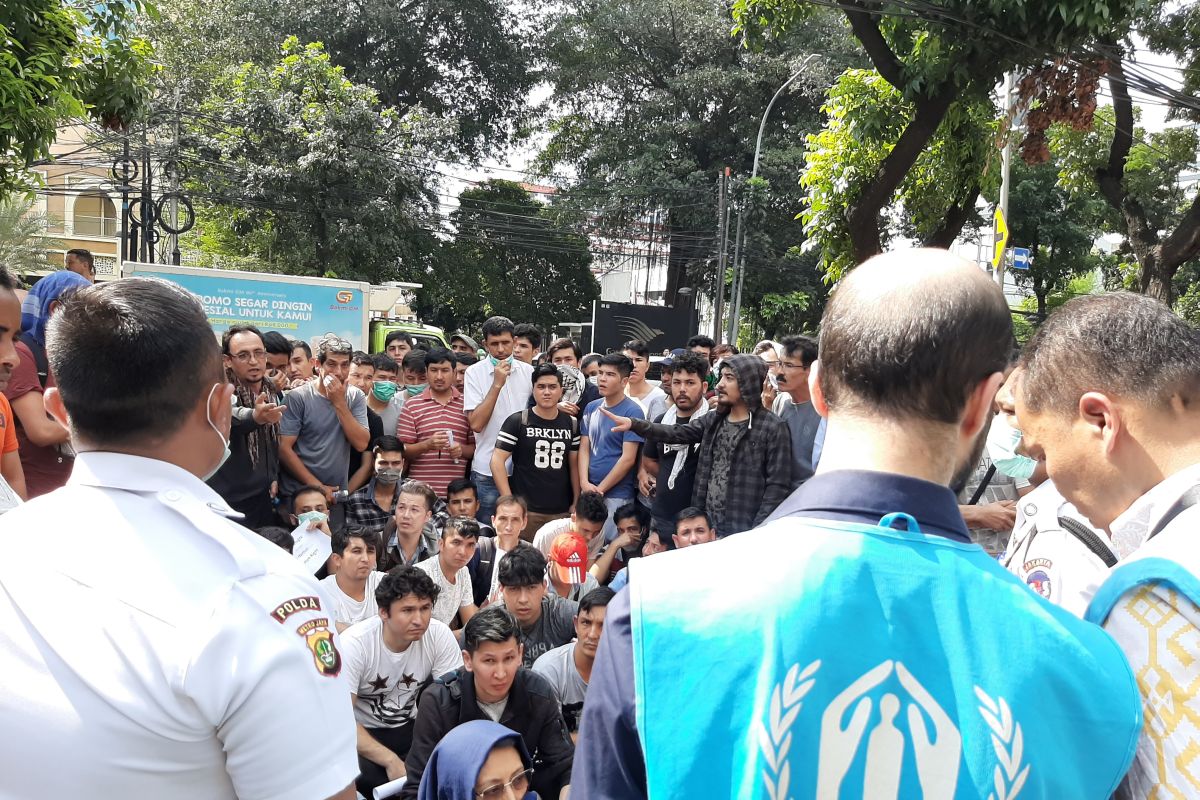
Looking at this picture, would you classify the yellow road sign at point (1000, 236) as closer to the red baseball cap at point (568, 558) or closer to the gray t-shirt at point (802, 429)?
the gray t-shirt at point (802, 429)

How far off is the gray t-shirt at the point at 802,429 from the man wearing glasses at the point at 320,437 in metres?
2.87

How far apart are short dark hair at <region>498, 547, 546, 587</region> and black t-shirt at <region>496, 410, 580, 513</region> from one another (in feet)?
4.28

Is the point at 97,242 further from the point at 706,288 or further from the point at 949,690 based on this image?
the point at 949,690

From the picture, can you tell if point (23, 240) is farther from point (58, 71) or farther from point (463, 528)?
point (463, 528)

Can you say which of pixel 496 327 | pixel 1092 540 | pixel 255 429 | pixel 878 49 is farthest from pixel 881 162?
pixel 1092 540

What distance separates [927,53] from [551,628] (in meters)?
4.81

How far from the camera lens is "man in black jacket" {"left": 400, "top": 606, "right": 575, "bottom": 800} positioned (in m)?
4.48

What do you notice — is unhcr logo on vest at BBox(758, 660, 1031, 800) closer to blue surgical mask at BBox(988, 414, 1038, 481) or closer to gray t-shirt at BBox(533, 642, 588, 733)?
blue surgical mask at BBox(988, 414, 1038, 481)

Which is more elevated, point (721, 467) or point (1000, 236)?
point (1000, 236)

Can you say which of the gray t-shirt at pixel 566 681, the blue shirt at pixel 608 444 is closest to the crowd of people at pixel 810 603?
the gray t-shirt at pixel 566 681

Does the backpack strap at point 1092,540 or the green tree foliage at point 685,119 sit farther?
the green tree foliage at point 685,119

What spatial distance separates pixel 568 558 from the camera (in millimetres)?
6180

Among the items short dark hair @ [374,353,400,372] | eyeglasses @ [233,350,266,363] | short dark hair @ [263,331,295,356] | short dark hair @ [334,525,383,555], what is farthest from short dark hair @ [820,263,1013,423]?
short dark hair @ [374,353,400,372]

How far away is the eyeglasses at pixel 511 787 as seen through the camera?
3.71m
